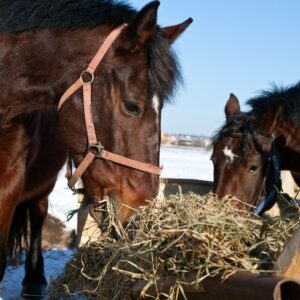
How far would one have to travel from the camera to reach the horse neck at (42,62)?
9.66 ft

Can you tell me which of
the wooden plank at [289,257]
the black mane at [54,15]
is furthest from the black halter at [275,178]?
the wooden plank at [289,257]

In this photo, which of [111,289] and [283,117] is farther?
[283,117]

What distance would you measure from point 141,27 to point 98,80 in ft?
1.21

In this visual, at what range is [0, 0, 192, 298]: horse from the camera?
2.85 metres

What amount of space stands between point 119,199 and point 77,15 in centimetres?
107

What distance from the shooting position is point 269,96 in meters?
5.19

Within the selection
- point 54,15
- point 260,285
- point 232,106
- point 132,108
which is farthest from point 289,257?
point 232,106

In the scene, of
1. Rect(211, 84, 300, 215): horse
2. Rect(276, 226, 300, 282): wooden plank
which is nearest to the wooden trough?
Rect(276, 226, 300, 282): wooden plank

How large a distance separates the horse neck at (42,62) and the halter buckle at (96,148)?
0.37 metres

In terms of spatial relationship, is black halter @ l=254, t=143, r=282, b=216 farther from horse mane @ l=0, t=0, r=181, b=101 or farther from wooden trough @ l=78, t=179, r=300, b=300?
wooden trough @ l=78, t=179, r=300, b=300

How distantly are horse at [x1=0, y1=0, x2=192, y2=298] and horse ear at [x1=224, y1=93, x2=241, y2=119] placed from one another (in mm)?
2442

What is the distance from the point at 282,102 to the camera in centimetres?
496

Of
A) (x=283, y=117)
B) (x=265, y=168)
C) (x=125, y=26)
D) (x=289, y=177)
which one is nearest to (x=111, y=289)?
(x=125, y=26)

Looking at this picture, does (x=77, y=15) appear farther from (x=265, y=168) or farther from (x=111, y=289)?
(x=265, y=168)
